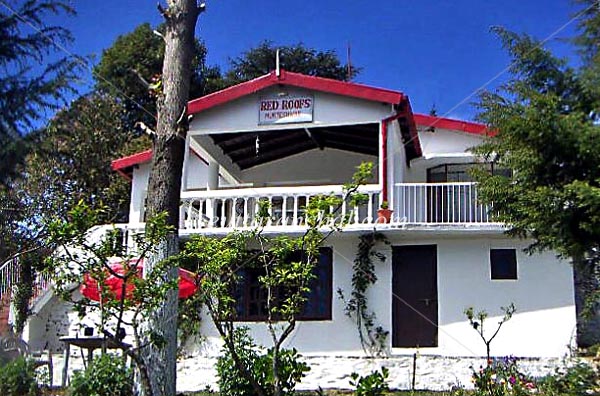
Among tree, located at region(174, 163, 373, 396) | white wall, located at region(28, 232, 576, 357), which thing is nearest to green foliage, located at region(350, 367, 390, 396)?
tree, located at region(174, 163, 373, 396)

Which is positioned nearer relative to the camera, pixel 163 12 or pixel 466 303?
pixel 163 12

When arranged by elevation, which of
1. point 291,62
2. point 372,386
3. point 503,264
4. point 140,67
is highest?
point 291,62

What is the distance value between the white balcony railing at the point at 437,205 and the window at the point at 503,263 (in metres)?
0.67

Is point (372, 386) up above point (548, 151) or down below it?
below

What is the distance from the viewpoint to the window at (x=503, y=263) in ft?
51.9

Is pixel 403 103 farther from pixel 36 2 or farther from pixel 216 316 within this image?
pixel 36 2

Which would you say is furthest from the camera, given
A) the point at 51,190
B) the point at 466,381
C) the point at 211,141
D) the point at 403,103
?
the point at 51,190

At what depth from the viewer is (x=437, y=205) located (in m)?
16.7

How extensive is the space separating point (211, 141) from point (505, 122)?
26.7 ft

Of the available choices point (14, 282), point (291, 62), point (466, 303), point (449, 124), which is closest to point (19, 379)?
point (14, 282)

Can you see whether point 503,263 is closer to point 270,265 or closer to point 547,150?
point 547,150

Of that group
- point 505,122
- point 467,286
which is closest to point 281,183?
point 467,286

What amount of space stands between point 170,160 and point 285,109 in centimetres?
636

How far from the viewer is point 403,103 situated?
51.9 feet
